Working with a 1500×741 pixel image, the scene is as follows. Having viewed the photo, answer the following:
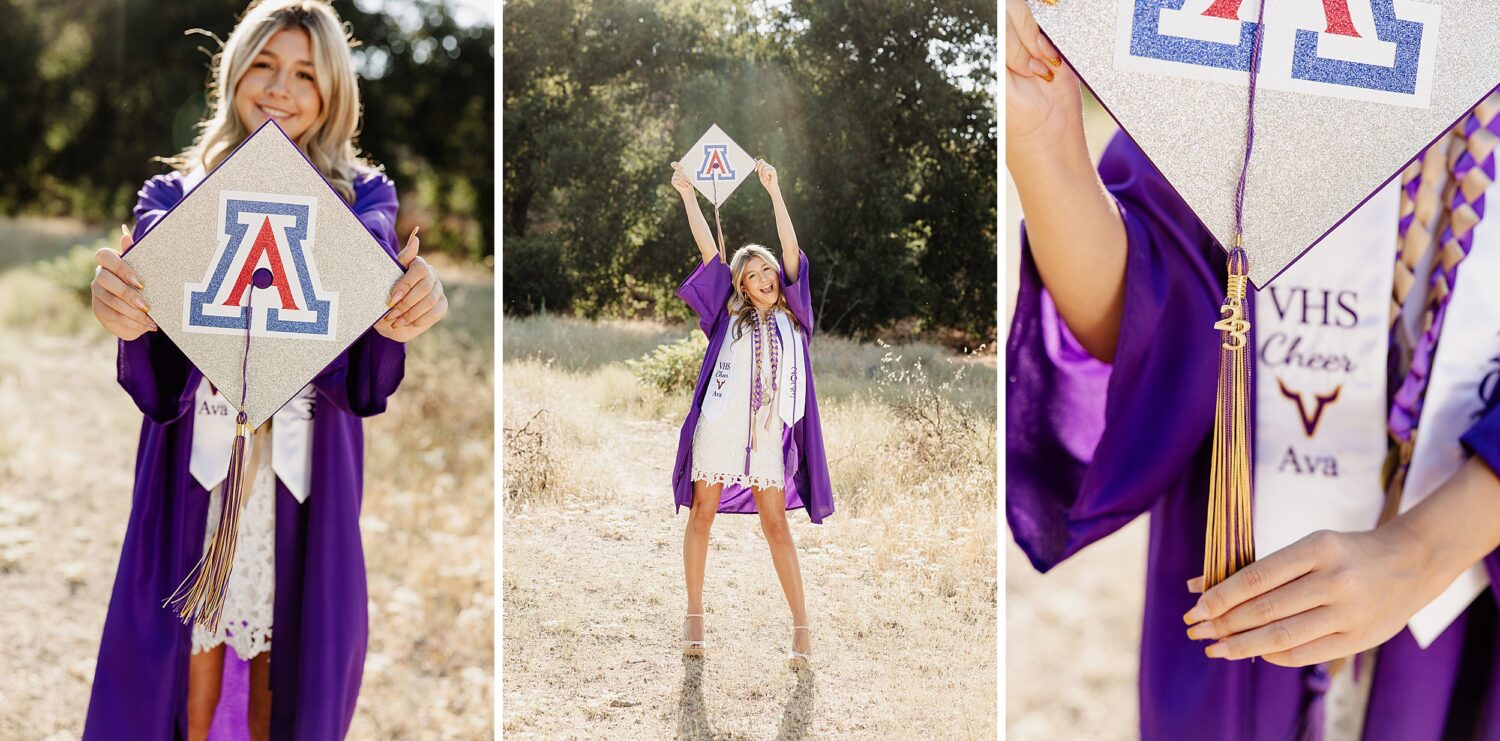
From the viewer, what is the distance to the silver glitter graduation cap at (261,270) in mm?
1862

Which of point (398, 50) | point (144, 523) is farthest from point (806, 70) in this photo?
point (398, 50)

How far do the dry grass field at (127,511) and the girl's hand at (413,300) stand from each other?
8.94ft

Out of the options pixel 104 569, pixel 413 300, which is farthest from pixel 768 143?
pixel 104 569

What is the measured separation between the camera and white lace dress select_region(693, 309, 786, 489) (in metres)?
1.92

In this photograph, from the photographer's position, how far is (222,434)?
7.53 feet

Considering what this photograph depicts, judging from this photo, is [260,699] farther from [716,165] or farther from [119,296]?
[716,165]

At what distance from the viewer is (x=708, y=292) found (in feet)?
6.30

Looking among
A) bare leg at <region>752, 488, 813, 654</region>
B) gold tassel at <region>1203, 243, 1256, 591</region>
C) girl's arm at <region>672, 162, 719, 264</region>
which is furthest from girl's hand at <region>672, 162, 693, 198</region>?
gold tassel at <region>1203, 243, 1256, 591</region>

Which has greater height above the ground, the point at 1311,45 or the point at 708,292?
the point at 1311,45

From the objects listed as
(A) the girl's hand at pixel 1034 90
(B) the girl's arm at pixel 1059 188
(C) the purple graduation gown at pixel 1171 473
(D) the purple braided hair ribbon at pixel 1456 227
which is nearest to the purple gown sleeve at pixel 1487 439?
(D) the purple braided hair ribbon at pixel 1456 227

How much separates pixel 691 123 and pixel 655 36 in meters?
0.17

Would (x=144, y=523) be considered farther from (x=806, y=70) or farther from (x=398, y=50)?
(x=398, y=50)

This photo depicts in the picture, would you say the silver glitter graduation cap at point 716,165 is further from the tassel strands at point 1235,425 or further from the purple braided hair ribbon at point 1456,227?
the purple braided hair ribbon at point 1456,227

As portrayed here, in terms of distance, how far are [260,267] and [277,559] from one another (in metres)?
0.80
